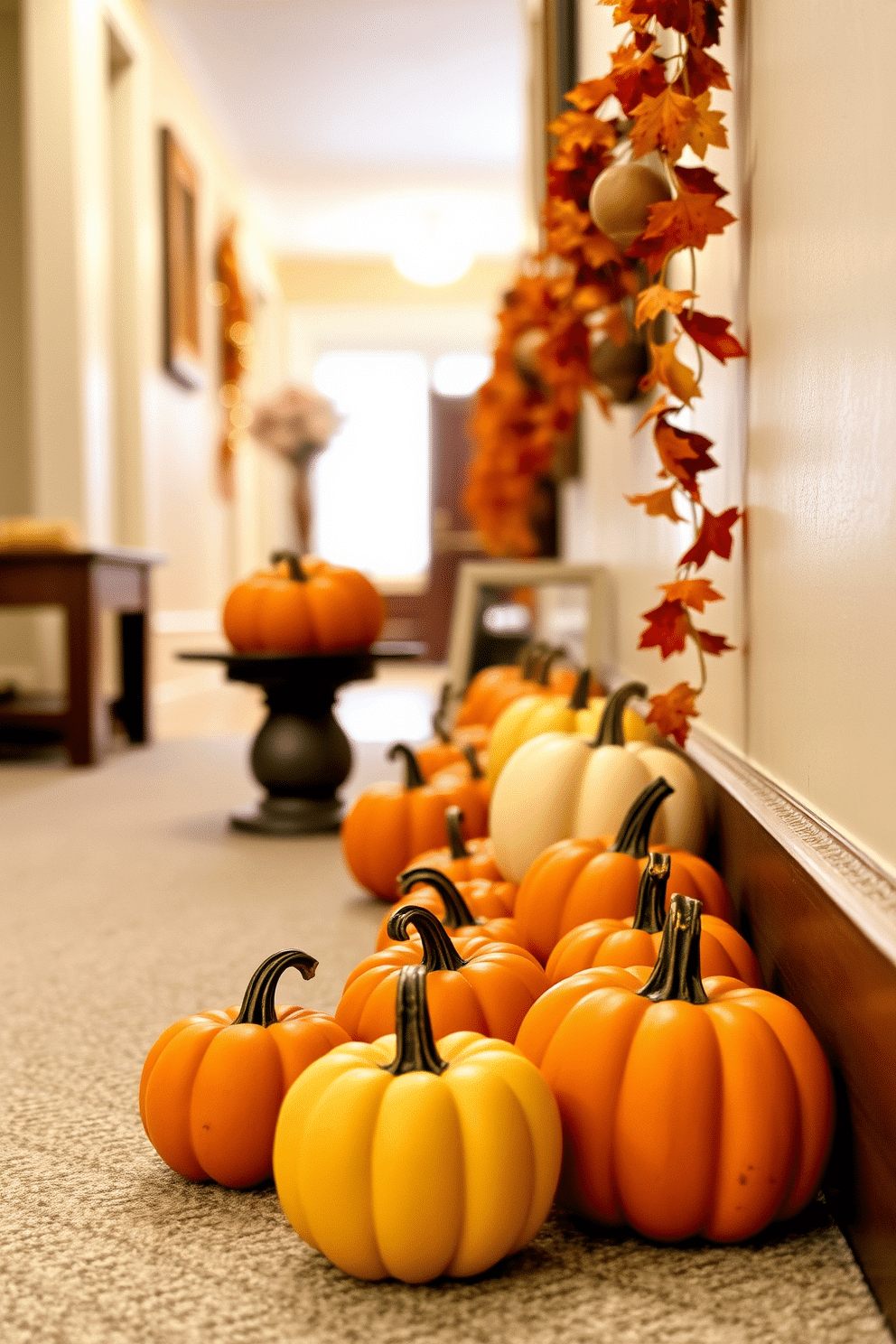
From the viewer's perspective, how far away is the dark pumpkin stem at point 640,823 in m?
1.04

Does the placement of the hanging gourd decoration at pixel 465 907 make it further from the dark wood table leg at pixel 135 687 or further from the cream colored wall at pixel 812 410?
the dark wood table leg at pixel 135 687

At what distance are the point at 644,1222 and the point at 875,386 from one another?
0.48 m

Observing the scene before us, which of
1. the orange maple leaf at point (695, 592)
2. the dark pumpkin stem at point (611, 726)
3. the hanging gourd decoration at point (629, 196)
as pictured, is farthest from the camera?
the dark pumpkin stem at point (611, 726)

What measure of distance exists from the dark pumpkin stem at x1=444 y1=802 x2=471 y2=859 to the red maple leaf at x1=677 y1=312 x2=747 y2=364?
46 cm

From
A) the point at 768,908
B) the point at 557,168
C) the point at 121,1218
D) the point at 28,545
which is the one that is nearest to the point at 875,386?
the point at 768,908

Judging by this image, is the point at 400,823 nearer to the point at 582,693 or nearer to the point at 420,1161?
the point at 582,693

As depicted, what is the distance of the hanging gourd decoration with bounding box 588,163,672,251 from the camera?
1209 millimetres

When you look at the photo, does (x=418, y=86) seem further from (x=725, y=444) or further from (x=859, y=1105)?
(x=859, y=1105)

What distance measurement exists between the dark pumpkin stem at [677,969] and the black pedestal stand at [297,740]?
1.54m

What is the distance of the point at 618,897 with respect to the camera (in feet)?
3.40

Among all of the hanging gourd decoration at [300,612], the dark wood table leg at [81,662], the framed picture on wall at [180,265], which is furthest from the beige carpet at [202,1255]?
the framed picture on wall at [180,265]

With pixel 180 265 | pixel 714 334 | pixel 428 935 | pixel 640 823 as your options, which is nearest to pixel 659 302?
pixel 714 334

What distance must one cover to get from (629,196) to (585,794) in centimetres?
59

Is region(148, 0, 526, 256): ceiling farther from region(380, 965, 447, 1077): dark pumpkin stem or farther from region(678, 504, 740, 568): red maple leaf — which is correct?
region(380, 965, 447, 1077): dark pumpkin stem
